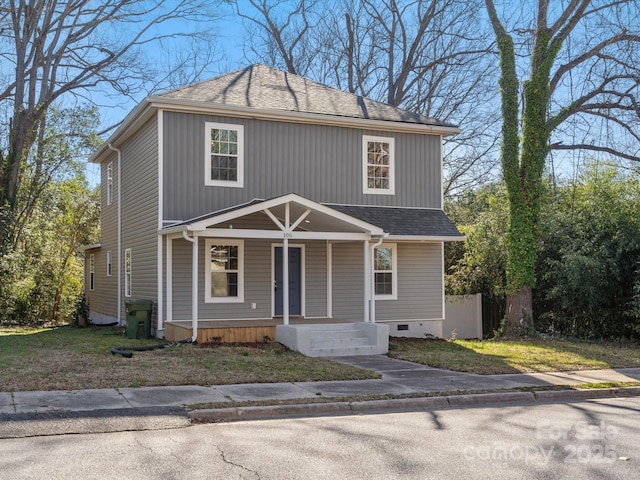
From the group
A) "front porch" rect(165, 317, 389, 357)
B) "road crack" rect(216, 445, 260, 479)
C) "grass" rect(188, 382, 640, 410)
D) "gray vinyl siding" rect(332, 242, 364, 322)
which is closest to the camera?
"road crack" rect(216, 445, 260, 479)

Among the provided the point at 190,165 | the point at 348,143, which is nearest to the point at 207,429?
the point at 190,165

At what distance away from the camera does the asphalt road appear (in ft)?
18.9

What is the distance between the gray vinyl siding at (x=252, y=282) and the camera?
16.0 metres

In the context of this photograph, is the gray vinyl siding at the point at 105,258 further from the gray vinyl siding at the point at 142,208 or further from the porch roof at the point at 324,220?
the porch roof at the point at 324,220

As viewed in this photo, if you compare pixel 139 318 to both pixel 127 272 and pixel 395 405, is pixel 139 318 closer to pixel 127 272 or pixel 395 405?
pixel 127 272

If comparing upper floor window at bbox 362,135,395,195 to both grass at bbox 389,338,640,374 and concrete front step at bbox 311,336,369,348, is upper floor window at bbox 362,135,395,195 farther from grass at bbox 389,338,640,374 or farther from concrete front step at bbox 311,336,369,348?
concrete front step at bbox 311,336,369,348

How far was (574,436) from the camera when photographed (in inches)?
285

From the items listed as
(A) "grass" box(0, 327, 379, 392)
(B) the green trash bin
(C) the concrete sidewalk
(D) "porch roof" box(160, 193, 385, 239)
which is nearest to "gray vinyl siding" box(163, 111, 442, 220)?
(D) "porch roof" box(160, 193, 385, 239)

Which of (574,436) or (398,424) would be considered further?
Result: (398,424)

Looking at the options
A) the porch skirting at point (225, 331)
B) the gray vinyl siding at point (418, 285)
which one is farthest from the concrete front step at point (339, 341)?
the gray vinyl siding at point (418, 285)

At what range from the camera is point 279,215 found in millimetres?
16562

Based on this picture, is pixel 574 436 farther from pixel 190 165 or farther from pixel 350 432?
pixel 190 165

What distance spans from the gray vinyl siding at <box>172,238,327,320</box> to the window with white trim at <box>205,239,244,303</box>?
0.35 feet

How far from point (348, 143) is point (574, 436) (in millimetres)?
11950
